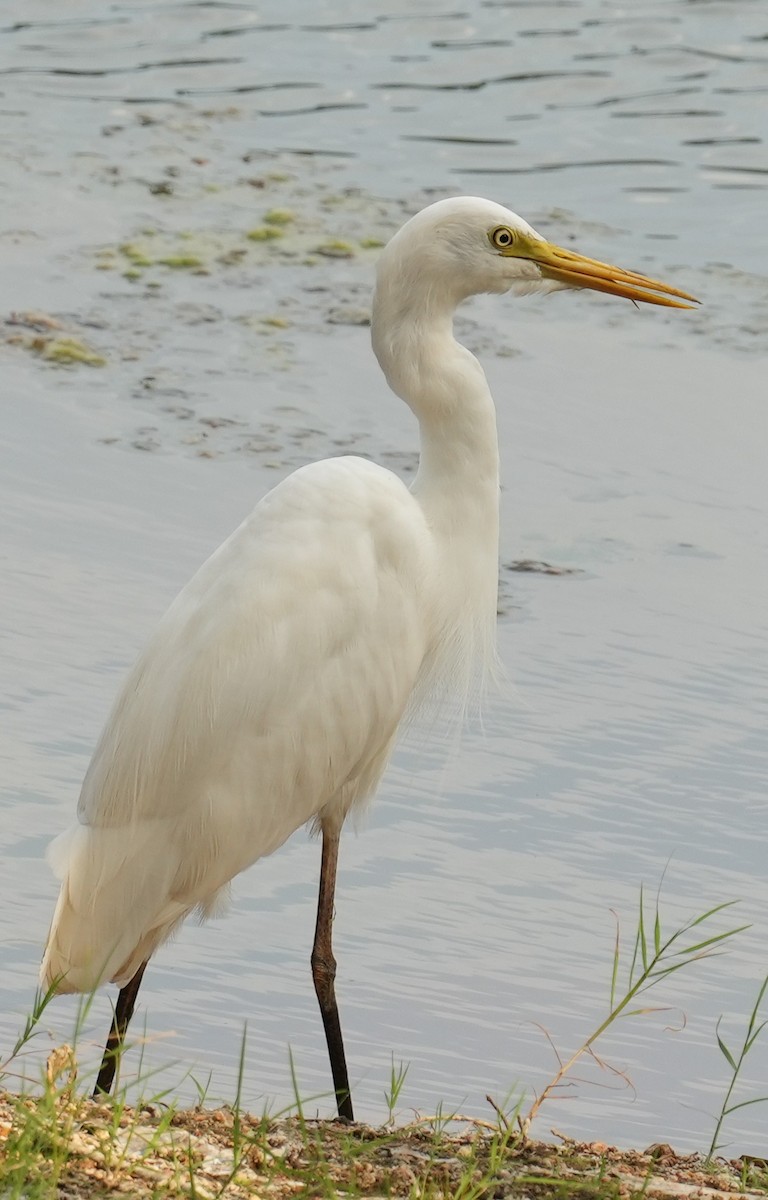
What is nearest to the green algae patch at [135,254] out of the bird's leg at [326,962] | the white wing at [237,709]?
the white wing at [237,709]

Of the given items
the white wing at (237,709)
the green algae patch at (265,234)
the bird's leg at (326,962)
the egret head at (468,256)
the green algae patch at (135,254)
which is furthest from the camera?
the green algae patch at (265,234)

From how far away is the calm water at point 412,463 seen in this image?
391 cm

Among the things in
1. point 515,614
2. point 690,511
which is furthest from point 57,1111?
point 690,511

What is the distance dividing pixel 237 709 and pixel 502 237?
94 centimetres

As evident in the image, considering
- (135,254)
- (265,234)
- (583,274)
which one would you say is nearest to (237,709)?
(583,274)

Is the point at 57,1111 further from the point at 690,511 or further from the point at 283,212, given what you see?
the point at 283,212

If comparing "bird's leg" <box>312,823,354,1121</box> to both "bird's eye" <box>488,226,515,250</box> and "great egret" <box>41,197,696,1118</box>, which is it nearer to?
"great egret" <box>41,197,696,1118</box>

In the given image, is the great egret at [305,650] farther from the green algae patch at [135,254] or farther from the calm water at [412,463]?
the green algae patch at [135,254]

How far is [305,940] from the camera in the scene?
404cm

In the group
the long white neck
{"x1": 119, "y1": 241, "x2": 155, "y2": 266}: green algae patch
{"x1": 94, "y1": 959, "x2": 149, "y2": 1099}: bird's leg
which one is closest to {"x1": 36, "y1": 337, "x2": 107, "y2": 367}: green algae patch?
{"x1": 119, "y1": 241, "x2": 155, "y2": 266}: green algae patch

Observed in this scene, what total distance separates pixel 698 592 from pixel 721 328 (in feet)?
5.90

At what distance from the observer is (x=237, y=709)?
332 centimetres

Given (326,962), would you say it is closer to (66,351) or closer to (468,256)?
(468,256)

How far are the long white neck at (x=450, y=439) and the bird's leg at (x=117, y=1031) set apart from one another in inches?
33.0
